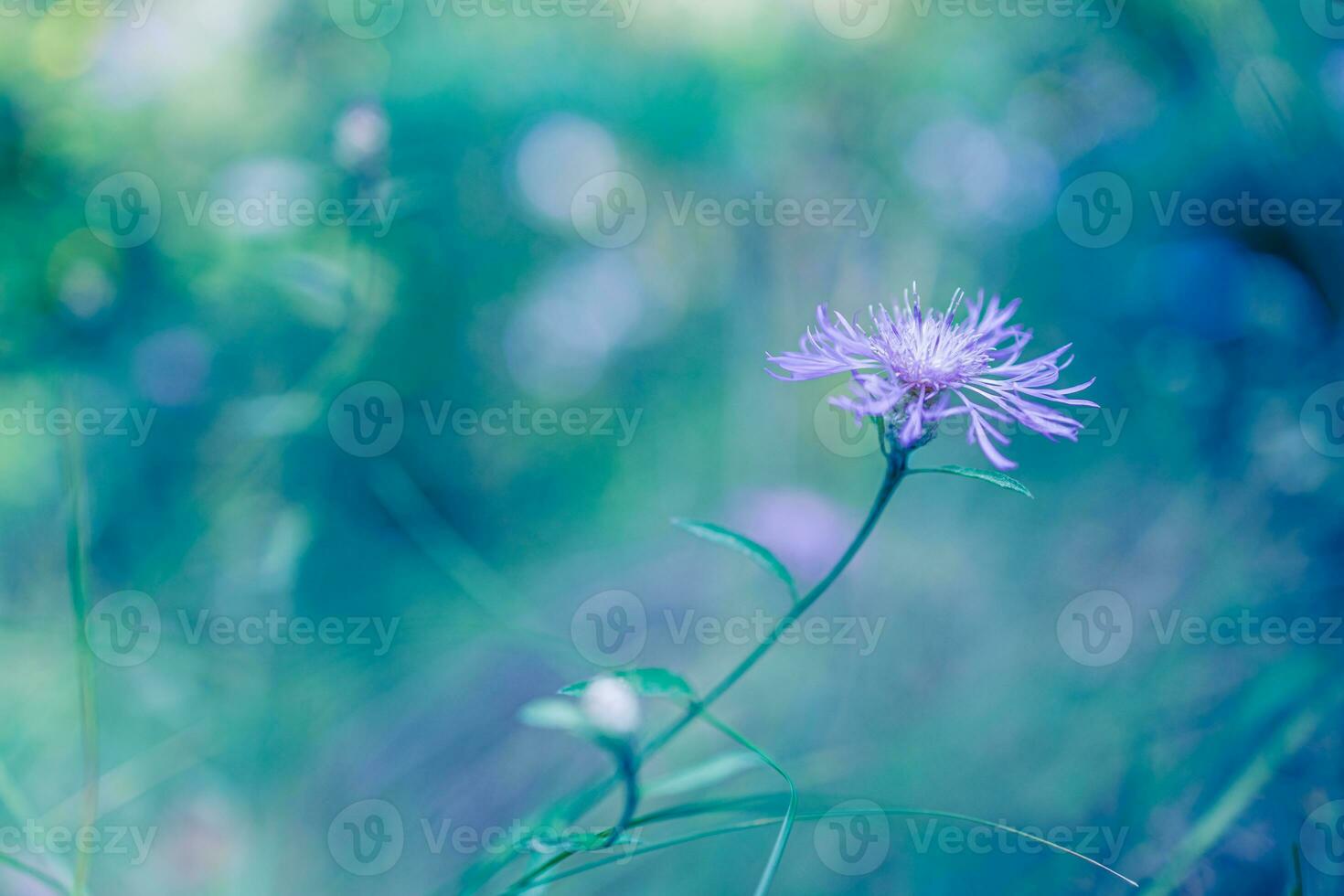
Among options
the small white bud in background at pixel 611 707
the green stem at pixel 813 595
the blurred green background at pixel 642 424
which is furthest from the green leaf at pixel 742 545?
the blurred green background at pixel 642 424

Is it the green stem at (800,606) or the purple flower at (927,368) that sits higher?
the purple flower at (927,368)

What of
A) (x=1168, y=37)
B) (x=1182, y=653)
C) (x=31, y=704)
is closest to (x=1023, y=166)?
(x=1168, y=37)

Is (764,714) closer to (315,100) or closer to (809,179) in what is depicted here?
(809,179)

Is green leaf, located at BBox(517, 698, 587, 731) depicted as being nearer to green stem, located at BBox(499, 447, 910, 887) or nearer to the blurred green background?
green stem, located at BBox(499, 447, 910, 887)

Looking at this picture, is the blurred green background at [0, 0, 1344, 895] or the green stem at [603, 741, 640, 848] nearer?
the green stem at [603, 741, 640, 848]

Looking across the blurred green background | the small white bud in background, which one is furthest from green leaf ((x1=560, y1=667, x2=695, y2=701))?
the blurred green background

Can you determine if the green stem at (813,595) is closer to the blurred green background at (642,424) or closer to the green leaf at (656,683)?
the green leaf at (656,683)

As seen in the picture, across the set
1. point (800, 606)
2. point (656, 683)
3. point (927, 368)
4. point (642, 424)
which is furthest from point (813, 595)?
point (642, 424)
